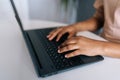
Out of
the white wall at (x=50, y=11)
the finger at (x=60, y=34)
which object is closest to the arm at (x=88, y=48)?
the finger at (x=60, y=34)

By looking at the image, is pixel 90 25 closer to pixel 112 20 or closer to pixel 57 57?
pixel 112 20

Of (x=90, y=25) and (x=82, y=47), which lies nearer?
(x=82, y=47)

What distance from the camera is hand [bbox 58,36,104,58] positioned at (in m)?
0.67

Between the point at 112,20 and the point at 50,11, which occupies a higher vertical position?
the point at 112,20

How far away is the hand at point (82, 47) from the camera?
67cm

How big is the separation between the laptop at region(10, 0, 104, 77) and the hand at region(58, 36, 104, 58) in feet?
0.06

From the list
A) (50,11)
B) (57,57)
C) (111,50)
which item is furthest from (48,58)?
(50,11)

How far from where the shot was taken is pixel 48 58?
64 cm

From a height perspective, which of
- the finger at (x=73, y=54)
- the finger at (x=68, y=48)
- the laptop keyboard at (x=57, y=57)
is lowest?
the laptop keyboard at (x=57, y=57)

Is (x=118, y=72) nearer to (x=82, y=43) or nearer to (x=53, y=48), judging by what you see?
(x=82, y=43)

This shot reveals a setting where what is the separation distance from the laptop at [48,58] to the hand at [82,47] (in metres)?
0.02

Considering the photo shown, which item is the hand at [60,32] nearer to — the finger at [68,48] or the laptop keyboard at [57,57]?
the laptop keyboard at [57,57]

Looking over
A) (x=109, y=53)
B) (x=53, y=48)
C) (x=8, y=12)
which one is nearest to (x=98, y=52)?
(x=109, y=53)

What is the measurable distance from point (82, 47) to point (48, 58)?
0.51 ft
